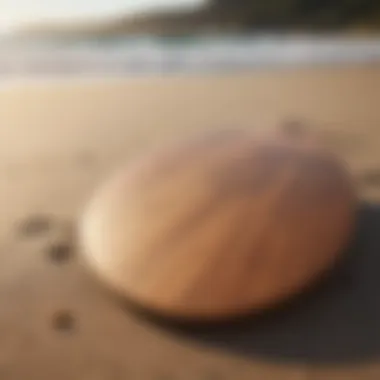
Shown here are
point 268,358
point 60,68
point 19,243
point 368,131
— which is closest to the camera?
point 268,358

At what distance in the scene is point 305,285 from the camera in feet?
1.52

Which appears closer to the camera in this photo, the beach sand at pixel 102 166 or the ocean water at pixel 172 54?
the beach sand at pixel 102 166

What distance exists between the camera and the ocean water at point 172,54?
80 centimetres

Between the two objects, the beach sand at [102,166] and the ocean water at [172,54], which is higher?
the ocean water at [172,54]

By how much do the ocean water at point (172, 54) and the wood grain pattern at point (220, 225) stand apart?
245 millimetres

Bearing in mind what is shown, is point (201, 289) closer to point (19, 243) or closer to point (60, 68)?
point (19, 243)

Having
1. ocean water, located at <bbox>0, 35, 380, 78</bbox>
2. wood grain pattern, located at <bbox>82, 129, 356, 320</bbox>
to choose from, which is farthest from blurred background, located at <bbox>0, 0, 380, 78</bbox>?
wood grain pattern, located at <bbox>82, 129, 356, 320</bbox>

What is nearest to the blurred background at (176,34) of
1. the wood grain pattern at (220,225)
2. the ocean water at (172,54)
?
the ocean water at (172,54)

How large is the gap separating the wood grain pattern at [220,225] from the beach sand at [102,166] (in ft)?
0.10

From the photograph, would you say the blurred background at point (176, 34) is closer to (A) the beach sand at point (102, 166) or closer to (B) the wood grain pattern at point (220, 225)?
(A) the beach sand at point (102, 166)

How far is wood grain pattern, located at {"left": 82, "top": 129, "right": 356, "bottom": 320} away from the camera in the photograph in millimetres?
458

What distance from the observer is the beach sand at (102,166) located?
46 cm

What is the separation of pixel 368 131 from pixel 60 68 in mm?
363

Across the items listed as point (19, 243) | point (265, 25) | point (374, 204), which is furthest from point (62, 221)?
point (265, 25)
